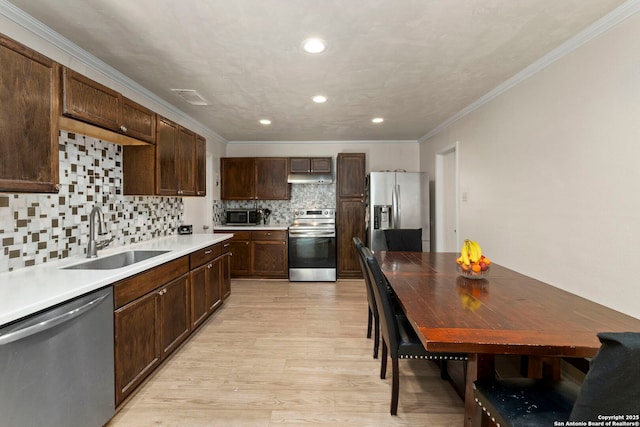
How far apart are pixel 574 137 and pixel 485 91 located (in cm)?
117

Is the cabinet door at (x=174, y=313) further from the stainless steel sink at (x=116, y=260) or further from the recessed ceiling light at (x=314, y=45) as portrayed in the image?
the recessed ceiling light at (x=314, y=45)

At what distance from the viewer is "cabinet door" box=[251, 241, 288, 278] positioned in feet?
15.7

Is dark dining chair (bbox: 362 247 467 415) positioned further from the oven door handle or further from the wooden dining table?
the oven door handle

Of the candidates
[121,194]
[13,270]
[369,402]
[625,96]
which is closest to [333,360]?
[369,402]

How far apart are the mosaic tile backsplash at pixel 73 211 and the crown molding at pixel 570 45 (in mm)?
3699

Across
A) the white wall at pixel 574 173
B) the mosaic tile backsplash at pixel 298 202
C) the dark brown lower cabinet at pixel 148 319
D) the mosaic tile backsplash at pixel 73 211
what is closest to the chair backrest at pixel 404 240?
the white wall at pixel 574 173

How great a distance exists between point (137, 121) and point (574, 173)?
3.38m

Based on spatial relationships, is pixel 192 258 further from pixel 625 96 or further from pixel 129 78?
pixel 625 96

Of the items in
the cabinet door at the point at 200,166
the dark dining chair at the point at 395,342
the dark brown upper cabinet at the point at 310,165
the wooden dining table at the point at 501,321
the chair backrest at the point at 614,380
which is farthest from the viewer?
the dark brown upper cabinet at the point at 310,165

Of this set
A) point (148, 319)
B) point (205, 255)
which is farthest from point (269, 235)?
point (148, 319)

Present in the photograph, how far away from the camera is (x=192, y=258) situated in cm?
268

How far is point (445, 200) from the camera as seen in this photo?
4.58 metres

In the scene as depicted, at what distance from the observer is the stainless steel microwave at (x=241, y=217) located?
4.97 meters

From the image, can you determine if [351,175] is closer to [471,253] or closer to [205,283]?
[205,283]
